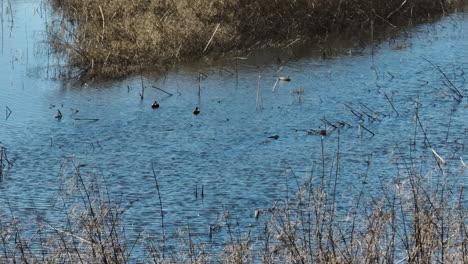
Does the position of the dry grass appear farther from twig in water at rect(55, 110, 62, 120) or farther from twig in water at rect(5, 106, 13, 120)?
twig in water at rect(5, 106, 13, 120)

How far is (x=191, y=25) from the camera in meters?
14.3

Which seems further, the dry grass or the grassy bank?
the grassy bank

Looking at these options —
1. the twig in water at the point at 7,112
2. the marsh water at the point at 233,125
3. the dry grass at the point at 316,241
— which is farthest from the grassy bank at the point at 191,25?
the dry grass at the point at 316,241

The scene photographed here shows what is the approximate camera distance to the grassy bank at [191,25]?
13719 mm

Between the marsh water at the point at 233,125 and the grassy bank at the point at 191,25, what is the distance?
0.52 m

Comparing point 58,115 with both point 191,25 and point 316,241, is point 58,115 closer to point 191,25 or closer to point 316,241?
point 191,25

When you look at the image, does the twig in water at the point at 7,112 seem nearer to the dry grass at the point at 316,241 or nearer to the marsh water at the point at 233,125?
the marsh water at the point at 233,125

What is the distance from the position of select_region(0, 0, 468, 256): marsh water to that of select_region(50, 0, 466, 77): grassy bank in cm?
52

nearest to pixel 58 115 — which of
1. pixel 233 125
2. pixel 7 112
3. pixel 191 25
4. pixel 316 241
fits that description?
pixel 7 112

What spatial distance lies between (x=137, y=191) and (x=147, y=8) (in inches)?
305

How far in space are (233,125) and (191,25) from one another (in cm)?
422

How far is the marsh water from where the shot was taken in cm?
814

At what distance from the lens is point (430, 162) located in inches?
338

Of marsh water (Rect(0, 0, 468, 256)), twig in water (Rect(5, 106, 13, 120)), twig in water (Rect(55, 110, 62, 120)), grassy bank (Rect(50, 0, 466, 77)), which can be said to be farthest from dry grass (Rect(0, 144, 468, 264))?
grassy bank (Rect(50, 0, 466, 77))
